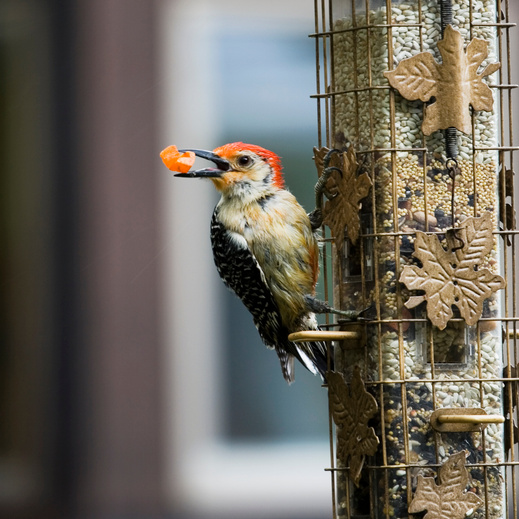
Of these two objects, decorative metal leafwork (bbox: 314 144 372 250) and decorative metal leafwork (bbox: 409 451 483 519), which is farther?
decorative metal leafwork (bbox: 314 144 372 250)

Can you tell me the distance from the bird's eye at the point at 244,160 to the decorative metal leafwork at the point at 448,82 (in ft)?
3.56

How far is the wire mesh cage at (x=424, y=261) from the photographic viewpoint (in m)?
5.13

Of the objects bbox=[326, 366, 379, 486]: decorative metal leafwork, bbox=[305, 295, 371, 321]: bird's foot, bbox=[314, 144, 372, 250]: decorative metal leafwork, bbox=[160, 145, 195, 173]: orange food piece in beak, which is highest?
bbox=[160, 145, 195, 173]: orange food piece in beak

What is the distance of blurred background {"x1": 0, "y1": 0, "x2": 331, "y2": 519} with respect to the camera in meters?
11.4

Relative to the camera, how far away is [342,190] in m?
5.38

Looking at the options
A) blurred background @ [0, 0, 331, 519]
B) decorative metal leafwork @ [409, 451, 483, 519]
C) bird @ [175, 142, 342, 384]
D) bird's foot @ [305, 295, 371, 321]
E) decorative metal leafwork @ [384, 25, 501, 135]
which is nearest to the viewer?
decorative metal leafwork @ [409, 451, 483, 519]

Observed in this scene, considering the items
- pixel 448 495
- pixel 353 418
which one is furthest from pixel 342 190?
pixel 448 495

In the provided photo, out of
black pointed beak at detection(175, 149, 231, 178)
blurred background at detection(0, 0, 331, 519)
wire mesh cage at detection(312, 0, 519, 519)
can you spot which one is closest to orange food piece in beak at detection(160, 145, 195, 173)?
black pointed beak at detection(175, 149, 231, 178)

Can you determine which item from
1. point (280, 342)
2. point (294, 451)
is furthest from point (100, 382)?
point (280, 342)

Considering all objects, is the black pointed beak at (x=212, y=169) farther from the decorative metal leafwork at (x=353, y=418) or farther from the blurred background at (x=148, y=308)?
the blurred background at (x=148, y=308)

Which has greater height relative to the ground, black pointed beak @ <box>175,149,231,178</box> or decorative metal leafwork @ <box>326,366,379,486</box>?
black pointed beak @ <box>175,149,231,178</box>

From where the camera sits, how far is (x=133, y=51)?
11375mm

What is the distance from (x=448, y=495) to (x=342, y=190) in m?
1.37

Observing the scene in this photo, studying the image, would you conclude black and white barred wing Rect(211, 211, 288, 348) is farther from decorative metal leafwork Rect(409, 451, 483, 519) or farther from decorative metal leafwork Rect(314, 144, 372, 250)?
decorative metal leafwork Rect(409, 451, 483, 519)
